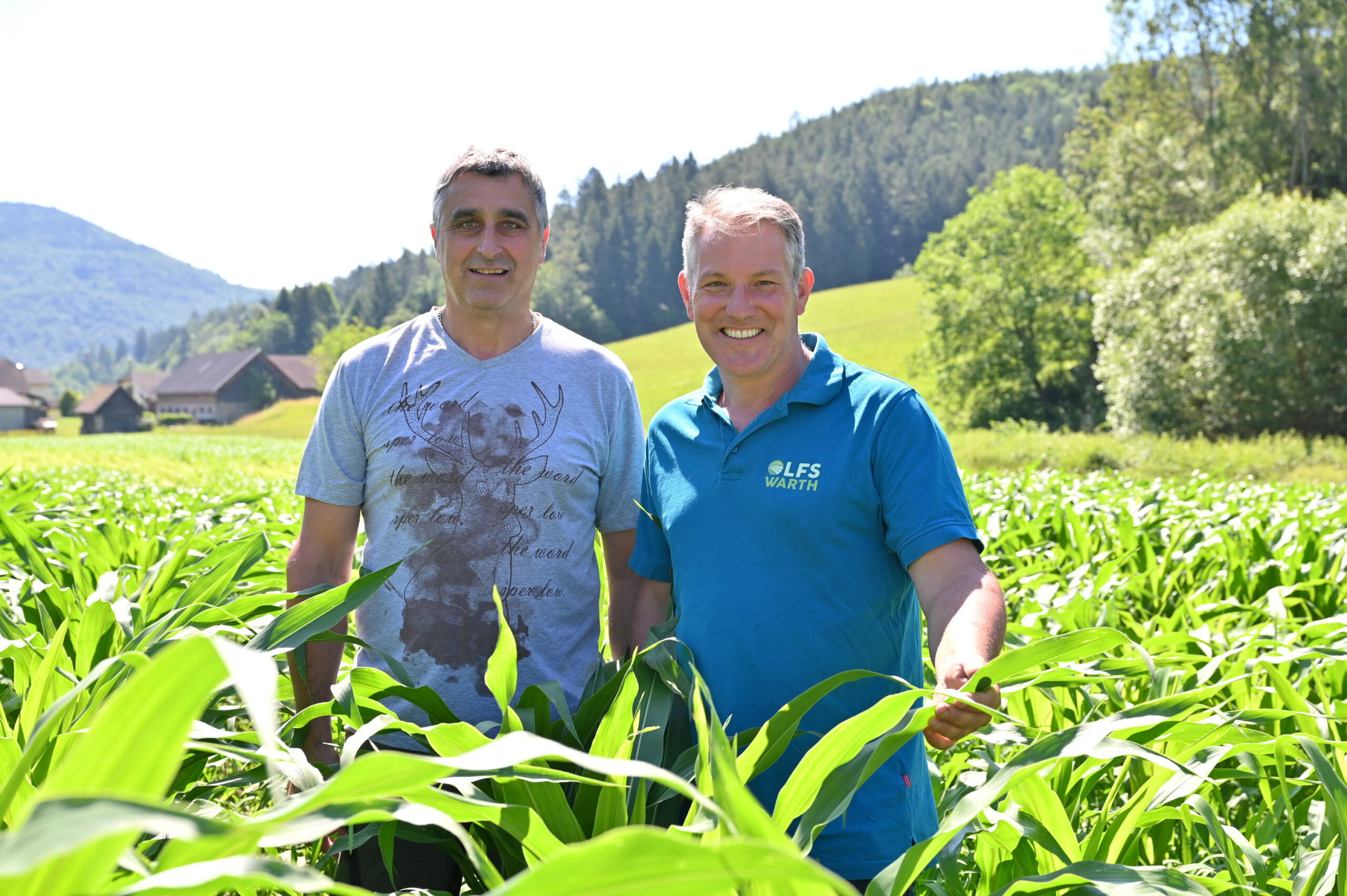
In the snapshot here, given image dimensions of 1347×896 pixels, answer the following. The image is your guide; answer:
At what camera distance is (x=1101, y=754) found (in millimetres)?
1132

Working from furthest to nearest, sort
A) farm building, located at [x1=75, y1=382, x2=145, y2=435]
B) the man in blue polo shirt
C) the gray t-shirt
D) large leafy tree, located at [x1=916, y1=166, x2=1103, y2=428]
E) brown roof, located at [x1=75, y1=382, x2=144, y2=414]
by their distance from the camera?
1. brown roof, located at [x1=75, y1=382, x2=144, y2=414]
2. farm building, located at [x1=75, y1=382, x2=145, y2=435]
3. large leafy tree, located at [x1=916, y1=166, x2=1103, y2=428]
4. the gray t-shirt
5. the man in blue polo shirt

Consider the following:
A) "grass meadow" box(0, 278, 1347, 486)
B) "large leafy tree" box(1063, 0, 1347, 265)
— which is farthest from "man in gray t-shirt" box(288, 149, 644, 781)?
"large leafy tree" box(1063, 0, 1347, 265)

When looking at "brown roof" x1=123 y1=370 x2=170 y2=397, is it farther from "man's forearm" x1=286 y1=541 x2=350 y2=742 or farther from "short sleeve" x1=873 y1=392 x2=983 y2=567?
"short sleeve" x1=873 y1=392 x2=983 y2=567

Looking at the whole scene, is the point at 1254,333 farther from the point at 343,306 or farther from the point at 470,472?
the point at 343,306

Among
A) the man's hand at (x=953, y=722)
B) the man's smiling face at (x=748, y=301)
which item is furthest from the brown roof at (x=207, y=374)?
the man's hand at (x=953, y=722)

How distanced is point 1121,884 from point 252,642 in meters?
1.19

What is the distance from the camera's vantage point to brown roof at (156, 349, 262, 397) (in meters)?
81.6

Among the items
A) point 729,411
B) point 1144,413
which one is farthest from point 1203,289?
point 729,411

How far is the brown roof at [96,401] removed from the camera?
77.8 metres

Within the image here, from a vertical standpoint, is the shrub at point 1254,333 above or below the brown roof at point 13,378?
below

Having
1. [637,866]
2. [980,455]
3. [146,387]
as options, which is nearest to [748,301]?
[637,866]

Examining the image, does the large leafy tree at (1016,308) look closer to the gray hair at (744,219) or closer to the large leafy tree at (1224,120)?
the large leafy tree at (1224,120)

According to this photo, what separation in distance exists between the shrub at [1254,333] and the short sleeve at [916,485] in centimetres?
2234

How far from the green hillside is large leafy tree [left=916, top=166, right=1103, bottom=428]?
384cm
